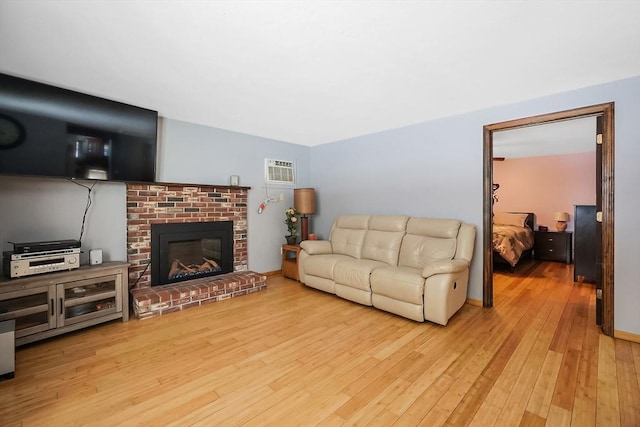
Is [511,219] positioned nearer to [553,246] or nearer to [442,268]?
[553,246]

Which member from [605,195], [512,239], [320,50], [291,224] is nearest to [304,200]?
[291,224]

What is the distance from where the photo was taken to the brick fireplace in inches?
119

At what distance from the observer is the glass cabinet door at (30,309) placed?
2.19 metres

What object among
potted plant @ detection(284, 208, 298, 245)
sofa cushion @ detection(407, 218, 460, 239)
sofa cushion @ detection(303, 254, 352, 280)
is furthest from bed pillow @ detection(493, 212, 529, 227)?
potted plant @ detection(284, 208, 298, 245)

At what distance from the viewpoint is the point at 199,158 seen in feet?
12.4

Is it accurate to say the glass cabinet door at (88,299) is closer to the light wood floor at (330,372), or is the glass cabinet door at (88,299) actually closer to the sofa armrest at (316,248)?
the light wood floor at (330,372)

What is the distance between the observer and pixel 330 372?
6.28 ft

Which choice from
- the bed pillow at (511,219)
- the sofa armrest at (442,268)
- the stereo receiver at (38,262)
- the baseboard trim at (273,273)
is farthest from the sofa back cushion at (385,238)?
the bed pillow at (511,219)

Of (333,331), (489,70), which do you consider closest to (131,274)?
(333,331)

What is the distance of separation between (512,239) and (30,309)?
6272mm

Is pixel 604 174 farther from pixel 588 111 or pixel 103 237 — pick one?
Answer: pixel 103 237

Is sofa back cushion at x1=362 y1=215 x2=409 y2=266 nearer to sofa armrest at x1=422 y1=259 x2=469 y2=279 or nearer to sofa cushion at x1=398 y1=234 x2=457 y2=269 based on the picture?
sofa cushion at x1=398 y1=234 x2=457 y2=269

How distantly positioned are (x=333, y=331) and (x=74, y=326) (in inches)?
93.1

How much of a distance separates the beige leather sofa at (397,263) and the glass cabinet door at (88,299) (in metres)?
2.18
